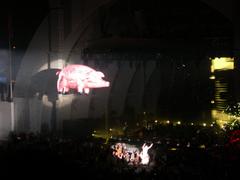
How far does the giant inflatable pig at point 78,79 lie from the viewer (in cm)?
1470

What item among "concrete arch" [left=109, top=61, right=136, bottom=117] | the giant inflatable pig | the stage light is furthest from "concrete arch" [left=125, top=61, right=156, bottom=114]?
the giant inflatable pig

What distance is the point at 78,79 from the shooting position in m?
14.7

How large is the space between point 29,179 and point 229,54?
9.19 meters

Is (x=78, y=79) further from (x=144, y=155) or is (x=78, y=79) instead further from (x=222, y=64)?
(x=222, y=64)

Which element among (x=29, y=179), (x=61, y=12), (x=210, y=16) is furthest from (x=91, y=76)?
(x=29, y=179)

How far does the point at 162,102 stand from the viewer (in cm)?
2205

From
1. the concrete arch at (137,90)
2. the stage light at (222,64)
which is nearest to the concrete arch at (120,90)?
the concrete arch at (137,90)

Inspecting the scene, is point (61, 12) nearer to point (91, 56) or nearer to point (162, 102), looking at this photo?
point (91, 56)

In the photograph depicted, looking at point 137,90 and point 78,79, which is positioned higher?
point 78,79

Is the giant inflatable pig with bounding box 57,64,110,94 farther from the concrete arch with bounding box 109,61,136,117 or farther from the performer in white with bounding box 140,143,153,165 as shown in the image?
the concrete arch with bounding box 109,61,136,117

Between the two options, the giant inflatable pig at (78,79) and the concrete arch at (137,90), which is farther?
the concrete arch at (137,90)

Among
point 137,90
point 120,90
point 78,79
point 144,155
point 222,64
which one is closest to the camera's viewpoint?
point 144,155

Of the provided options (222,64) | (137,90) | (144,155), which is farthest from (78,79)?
(137,90)

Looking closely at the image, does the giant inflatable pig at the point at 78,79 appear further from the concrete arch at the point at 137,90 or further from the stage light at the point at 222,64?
the concrete arch at the point at 137,90
